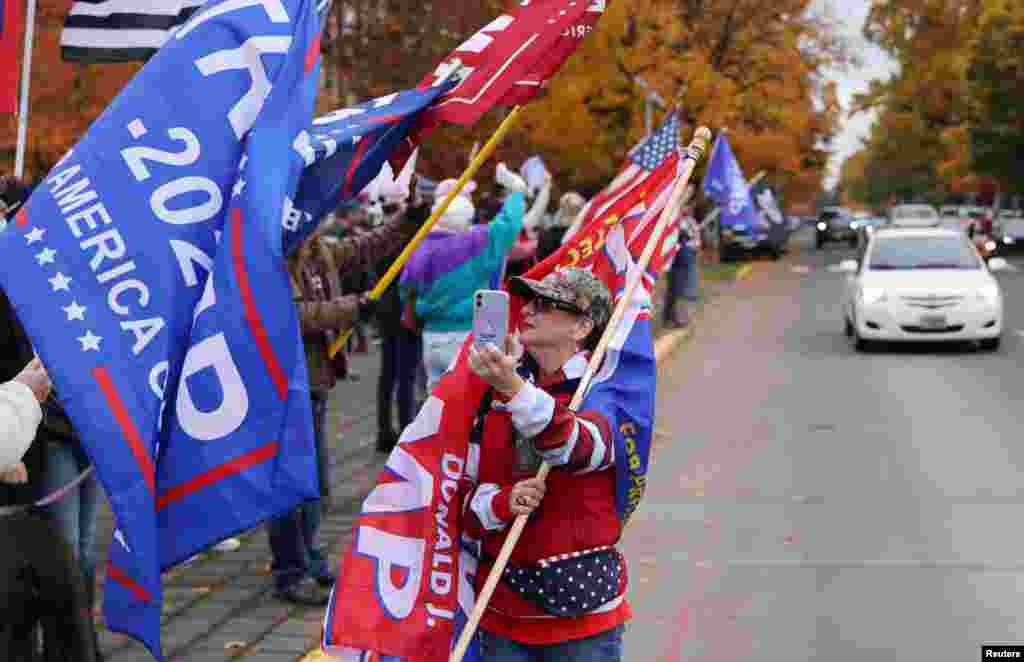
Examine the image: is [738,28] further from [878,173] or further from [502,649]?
[878,173]

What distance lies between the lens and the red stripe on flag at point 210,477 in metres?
4.27

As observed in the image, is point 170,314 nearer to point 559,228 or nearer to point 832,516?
point 832,516

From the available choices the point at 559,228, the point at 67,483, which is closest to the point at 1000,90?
the point at 559,228

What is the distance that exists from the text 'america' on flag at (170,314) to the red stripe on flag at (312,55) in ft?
0.86

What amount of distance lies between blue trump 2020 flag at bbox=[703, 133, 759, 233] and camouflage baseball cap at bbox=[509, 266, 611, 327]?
19.1 meters

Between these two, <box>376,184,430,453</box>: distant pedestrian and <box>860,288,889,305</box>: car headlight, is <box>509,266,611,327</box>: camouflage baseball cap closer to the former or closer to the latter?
<box>376,184,430,453</box>: distant pedestrian

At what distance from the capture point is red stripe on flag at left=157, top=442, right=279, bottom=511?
4.27m

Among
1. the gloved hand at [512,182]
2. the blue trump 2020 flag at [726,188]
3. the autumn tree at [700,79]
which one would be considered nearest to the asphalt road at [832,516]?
the gloved hand at [512,182]

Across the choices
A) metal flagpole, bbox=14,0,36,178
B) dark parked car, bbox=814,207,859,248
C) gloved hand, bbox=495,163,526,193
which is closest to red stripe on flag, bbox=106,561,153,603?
metal flagpole, bbox=14,0,36,178

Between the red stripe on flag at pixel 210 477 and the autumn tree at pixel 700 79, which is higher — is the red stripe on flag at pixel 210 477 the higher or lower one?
the higher one

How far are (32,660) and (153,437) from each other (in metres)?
0.77

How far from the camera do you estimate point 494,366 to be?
12.7 ft

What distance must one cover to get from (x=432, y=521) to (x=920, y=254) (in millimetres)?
18421

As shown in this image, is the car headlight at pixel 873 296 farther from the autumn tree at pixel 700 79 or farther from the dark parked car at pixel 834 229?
the dark parked car at pixel 834 229
